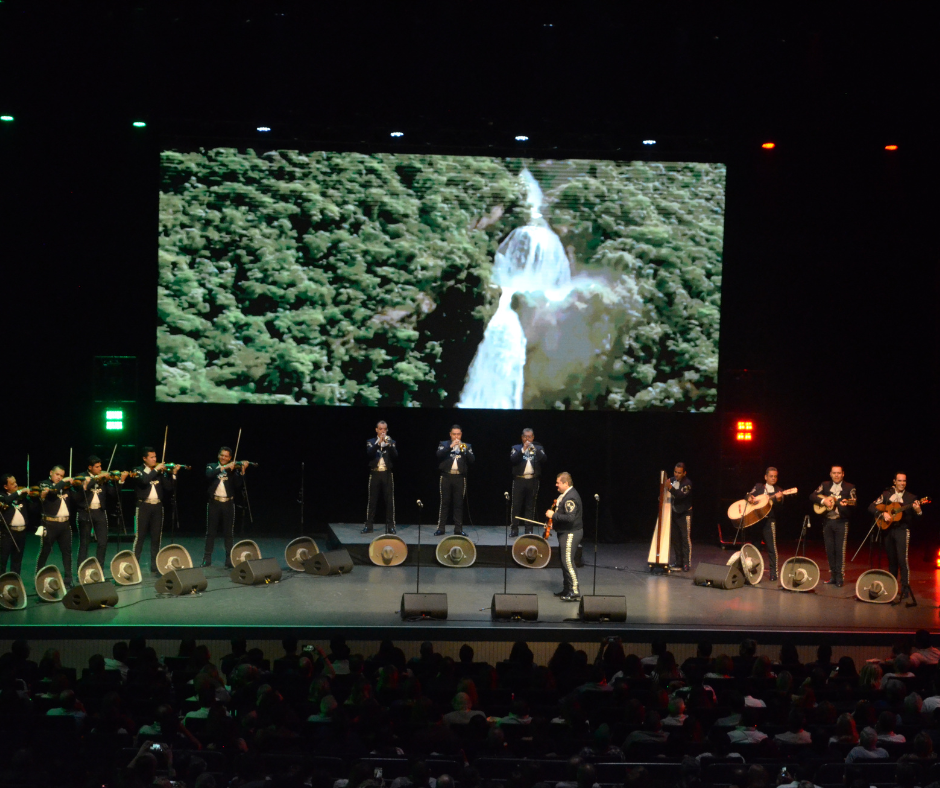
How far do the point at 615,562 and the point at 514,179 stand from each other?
19.4ft

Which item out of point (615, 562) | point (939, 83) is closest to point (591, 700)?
point (615, 562)

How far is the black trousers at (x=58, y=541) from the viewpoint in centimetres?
1322

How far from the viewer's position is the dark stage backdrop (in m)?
16.9

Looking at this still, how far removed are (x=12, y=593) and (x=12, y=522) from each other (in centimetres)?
100

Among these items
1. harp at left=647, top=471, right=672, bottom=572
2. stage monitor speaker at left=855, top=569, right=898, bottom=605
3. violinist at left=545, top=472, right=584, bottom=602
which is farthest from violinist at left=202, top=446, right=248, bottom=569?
stage monitor speaker at left=855, top=569, right=898, bottom=605

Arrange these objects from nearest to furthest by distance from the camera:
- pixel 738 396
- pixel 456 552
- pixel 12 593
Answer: pixel 12 593
pixel 456 552
pixel 738 396

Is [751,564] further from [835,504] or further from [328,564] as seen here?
[328,564]

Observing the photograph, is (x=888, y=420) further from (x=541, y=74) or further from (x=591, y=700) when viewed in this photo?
A: (x=591, y=700)

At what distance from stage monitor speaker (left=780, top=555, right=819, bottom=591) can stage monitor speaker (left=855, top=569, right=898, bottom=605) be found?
2.10 feet

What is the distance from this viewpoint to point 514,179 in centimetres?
1650

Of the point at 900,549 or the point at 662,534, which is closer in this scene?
the point at 900,549

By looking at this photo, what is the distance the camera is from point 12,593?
40.5 feet

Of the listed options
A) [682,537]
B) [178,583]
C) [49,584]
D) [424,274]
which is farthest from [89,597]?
[682,537]

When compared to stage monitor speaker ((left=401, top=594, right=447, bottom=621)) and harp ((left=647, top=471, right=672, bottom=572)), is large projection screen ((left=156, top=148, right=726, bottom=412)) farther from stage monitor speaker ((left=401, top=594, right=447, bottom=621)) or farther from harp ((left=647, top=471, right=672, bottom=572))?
stage monitor speaker ((left=401, top=594, right=447, bottom=621))
